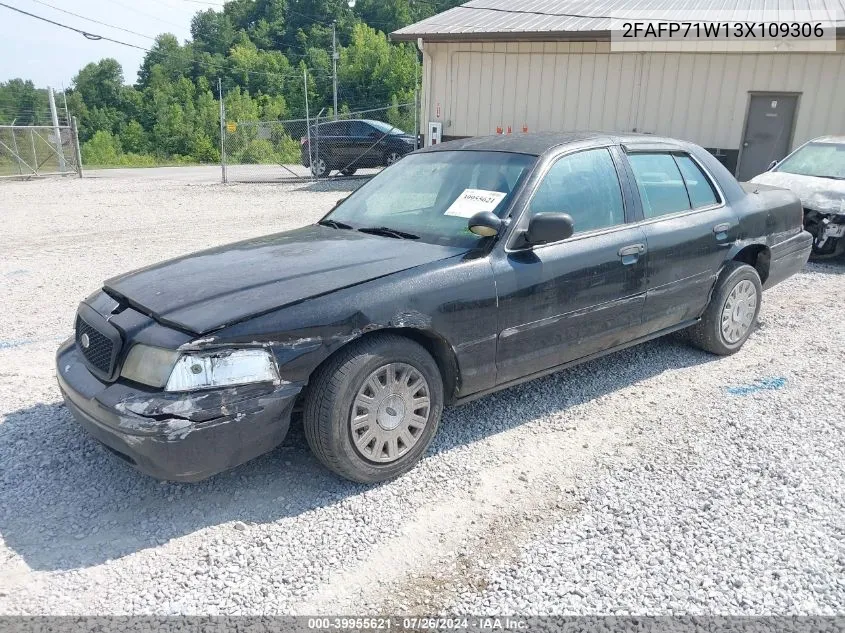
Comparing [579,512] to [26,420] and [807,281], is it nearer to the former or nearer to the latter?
[26,420]

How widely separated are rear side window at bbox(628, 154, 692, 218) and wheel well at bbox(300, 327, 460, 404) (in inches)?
69.7

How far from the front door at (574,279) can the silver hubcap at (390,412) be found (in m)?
0.53

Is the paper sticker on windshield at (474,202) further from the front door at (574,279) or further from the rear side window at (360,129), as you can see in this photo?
the rear side window at (360,129)

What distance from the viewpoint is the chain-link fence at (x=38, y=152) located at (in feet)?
63.8

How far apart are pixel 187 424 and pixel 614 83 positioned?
1398cm

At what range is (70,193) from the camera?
15.8 metres

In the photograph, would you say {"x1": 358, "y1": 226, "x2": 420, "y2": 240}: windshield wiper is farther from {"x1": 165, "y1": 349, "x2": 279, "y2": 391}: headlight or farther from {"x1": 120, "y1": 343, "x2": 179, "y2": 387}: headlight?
{"x1": 120, "y1": 343, "x2": 179, "y2": 387}: headlight

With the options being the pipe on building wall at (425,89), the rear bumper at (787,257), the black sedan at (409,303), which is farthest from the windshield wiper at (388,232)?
the pipe on building wall at (425,89)

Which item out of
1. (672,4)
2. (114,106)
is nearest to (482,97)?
(672,4)

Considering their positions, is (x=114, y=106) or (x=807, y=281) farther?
(x=114, y=106)

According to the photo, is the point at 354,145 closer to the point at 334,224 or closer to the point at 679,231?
the point at 334,224

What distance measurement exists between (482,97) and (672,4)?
5.01 meters

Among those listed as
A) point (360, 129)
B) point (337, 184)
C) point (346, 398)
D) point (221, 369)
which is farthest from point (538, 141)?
point (360, 129)

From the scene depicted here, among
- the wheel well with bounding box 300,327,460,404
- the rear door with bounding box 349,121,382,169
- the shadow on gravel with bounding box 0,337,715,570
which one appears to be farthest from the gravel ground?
the rear door with bounding box 349,121,382,169
